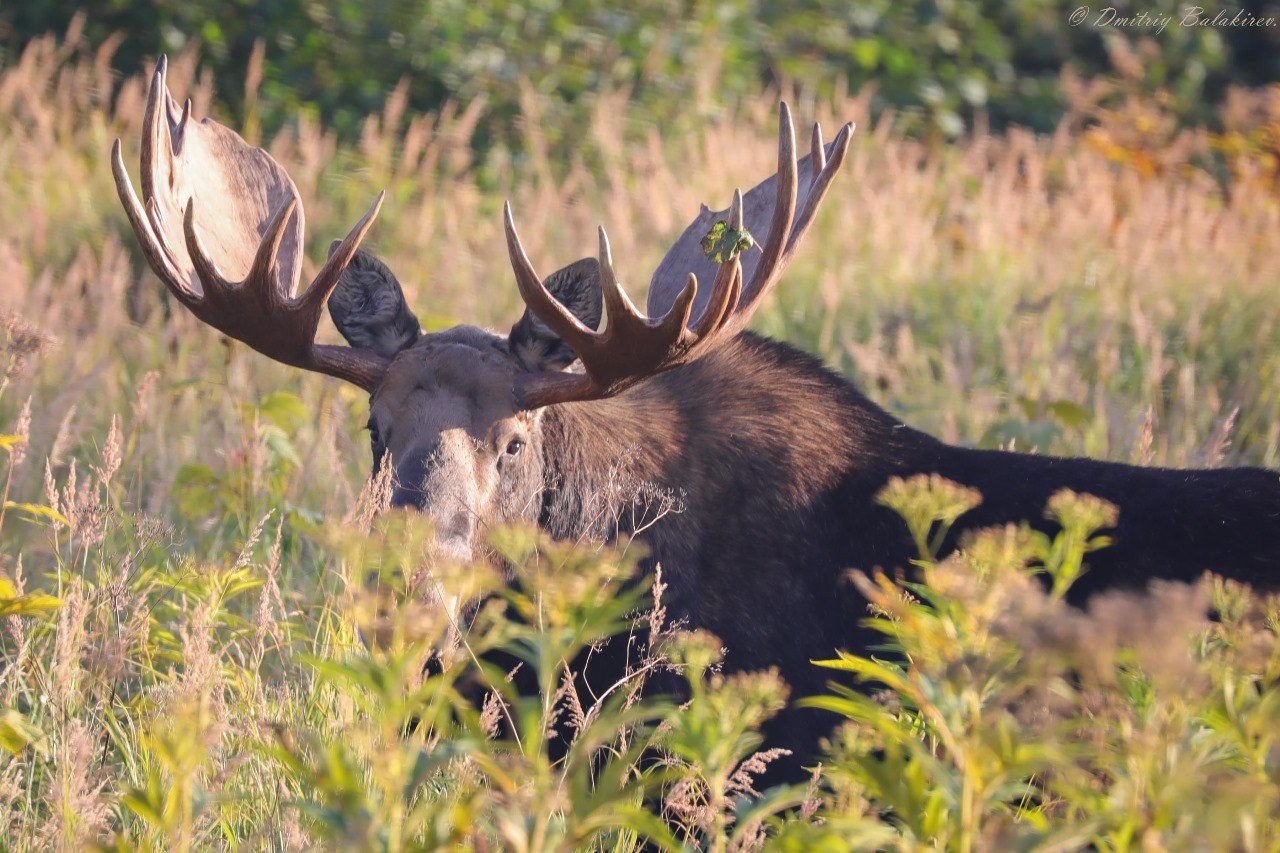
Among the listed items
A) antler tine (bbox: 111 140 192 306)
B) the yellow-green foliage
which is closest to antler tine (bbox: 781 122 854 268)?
the yellow-green foliage

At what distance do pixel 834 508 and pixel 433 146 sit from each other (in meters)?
5.75

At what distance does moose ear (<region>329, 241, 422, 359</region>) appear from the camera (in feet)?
12.9

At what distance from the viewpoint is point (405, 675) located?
5.55 feet

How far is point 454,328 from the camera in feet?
13.0

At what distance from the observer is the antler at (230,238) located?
3504mm

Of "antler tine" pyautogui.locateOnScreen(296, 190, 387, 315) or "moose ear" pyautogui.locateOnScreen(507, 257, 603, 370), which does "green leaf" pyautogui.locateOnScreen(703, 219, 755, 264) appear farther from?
"antler tine" pyautogui.locateOnScreen(296, 190, 387, 315)

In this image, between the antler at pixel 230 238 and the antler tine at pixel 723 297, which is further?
the antler at pixel 230 238

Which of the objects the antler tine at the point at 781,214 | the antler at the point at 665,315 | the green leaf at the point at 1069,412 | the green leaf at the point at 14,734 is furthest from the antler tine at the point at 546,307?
the green leaf at the point at 1069,412

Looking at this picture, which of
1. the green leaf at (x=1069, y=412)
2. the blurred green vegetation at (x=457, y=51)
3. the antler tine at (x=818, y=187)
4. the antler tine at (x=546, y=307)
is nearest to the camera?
the antler tine at (x=546, y=307)

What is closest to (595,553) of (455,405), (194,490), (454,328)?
(455,405)

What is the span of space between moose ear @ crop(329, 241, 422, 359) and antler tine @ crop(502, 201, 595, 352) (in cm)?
49

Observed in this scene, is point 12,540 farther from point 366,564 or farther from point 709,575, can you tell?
point 366,564

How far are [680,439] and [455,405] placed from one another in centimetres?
63

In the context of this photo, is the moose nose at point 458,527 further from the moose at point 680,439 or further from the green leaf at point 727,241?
the green leaf at point 727,241
